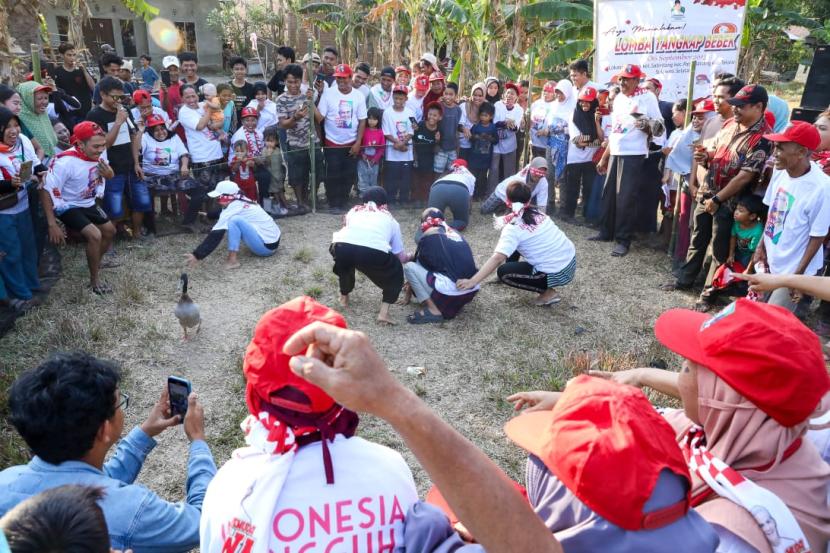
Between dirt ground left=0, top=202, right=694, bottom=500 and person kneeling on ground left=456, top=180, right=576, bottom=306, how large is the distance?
30 cm

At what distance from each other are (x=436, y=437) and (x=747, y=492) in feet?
3.03

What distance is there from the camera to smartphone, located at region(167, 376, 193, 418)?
2.41 metres

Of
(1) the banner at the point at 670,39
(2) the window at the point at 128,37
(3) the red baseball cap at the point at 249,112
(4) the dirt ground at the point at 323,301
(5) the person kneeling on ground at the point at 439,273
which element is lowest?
(4) the dirt ground at the point at 323,301

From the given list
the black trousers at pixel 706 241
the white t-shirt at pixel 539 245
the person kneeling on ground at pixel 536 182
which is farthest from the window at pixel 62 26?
the black trousers at pixel 706 241

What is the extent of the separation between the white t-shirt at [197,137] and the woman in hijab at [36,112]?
1.55 m

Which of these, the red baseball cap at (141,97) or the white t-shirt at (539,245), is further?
the red baseball cap at (141,97)

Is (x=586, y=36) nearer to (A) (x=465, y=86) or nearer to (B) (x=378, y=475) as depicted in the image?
(A) (x=465, y=86)

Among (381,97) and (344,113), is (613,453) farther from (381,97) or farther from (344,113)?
(381,97)

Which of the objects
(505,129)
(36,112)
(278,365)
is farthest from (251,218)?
(278,365)

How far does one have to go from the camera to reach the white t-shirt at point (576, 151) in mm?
7945

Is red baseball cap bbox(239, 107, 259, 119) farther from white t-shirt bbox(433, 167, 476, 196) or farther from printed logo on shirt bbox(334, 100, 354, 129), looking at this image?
white t-shirt bbox(433, 167, 476, 196)

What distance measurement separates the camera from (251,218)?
21.9ft

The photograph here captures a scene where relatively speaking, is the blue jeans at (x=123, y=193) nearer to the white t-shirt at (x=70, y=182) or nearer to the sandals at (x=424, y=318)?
the white t-shirt at (x=70, y=182)

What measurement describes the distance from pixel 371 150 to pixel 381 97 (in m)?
0.94
